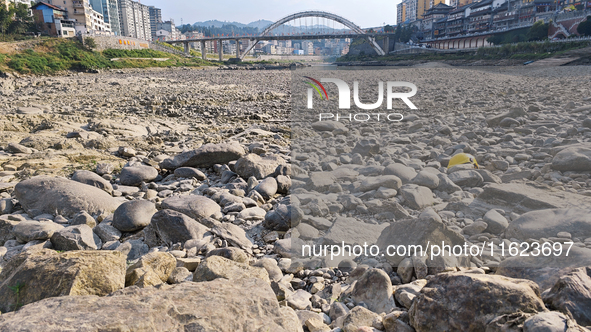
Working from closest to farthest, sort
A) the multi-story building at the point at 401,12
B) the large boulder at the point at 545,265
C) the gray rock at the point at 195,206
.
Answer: the large boulder at the point at 545,265
the gray rock at the point at 195,206
the multi-story building at the point at 401,12

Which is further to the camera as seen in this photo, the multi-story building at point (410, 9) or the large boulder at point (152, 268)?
the multi-story building at point (410, 9)

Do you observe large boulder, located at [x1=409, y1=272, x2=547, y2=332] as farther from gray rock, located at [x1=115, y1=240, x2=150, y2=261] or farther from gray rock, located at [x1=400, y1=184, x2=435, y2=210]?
gray rock, located at [x1=115, y1=240, x2=150, y2=261]

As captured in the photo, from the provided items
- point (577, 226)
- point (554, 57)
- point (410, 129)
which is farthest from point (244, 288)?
point (554, 57)

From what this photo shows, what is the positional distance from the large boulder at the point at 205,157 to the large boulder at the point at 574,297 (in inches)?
175

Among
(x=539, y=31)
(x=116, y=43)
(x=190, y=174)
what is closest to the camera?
(x=190, y=174)

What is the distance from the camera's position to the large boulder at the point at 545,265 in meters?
2.12

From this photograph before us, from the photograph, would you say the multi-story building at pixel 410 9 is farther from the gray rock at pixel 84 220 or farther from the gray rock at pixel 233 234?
the gray rock at pixel 84 220

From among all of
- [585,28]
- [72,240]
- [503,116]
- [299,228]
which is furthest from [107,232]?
[585,28]

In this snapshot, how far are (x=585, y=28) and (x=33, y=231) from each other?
55486mm

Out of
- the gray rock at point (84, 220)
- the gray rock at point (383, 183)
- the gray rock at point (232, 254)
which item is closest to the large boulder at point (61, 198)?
the gray rock at point (84, 220)

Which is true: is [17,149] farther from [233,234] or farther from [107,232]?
[233,234]

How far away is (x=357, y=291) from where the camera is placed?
225 cm

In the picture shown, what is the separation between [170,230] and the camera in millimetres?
3119

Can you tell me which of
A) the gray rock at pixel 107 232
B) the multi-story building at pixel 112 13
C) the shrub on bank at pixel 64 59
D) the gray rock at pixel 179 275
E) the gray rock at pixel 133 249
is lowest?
the gray rock at pixel 133 249
